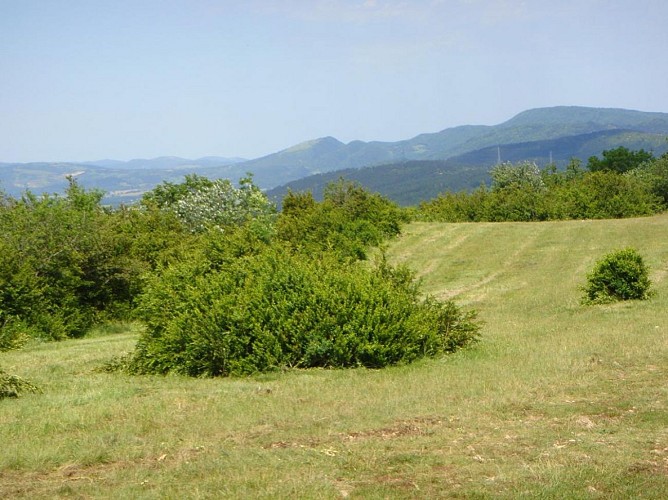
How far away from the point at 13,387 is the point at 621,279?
47.4 ft

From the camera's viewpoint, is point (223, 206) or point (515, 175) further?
point (515, 175)

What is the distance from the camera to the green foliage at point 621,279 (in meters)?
18.2

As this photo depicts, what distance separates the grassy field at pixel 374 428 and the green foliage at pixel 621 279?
5062 millimetres

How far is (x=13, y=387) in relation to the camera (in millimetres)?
9977

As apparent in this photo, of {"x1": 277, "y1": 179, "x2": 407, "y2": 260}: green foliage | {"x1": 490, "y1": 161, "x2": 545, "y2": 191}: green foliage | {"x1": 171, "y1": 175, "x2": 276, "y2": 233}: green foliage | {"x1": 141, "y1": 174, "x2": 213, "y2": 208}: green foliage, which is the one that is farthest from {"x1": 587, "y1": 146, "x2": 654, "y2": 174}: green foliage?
{"x1": 171, "y1": 175, "x2": 276, "y2": 233}: green foliage

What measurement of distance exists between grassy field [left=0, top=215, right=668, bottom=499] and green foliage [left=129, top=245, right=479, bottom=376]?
48cm

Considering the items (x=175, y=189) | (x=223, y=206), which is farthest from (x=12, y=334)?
(x=175, y=189)

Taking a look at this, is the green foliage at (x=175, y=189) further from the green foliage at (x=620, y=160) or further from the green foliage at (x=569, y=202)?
the green foliage at (x=620, y=160)

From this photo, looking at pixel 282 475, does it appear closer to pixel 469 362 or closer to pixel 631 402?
pixel 631 402

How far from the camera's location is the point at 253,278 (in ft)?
40.0

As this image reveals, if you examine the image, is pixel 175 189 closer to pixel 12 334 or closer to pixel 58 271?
pixel 58 271

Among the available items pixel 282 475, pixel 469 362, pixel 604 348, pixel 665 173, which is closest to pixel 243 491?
pixel 282 475

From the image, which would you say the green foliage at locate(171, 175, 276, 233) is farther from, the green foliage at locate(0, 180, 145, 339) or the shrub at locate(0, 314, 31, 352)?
the shrub at locate(0, 314, 31, 352)

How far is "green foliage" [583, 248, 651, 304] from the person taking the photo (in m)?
18.2
